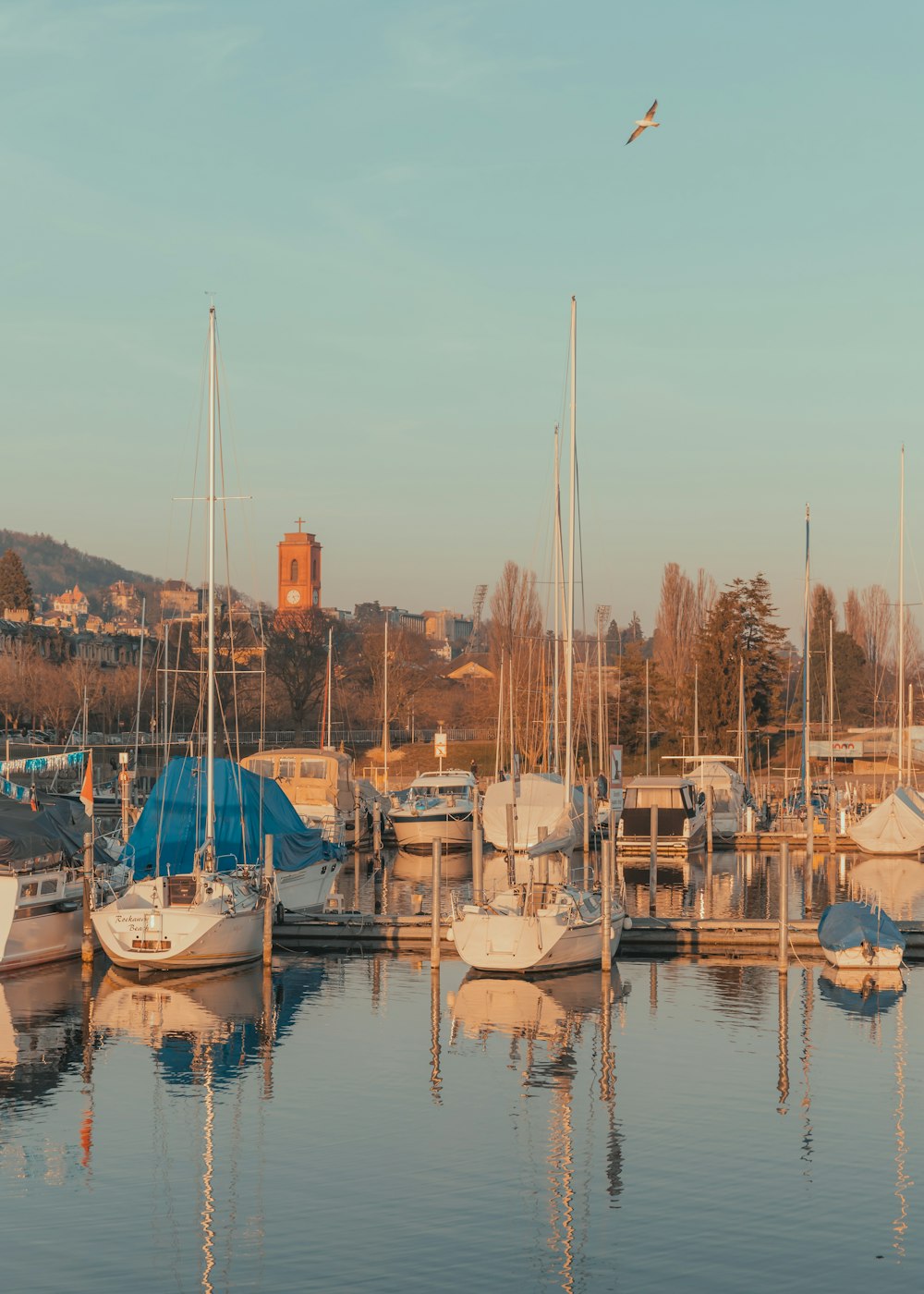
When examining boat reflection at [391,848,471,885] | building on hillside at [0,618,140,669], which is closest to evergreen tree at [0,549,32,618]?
building on hillside at [0,618,140,669]

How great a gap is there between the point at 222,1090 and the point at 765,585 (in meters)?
78.2

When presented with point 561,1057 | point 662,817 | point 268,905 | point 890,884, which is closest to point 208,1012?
point 268,905

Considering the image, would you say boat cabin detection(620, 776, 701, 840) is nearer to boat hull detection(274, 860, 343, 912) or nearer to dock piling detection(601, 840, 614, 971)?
boat hull detection(274, 860, 343, 912)

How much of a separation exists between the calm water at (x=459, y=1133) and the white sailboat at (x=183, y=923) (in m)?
0.70

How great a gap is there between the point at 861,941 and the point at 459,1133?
13.4 metres

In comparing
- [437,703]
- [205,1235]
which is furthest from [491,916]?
[437,703]

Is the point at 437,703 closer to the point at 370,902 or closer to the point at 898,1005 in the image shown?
the point at 370,902

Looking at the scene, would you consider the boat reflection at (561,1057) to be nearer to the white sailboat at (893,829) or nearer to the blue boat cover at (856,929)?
the blue boat cover at (856,929)

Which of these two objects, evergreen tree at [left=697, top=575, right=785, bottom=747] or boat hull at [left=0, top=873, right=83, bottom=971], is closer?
boat hull at [left=0, top=873, right=83, bottom=971]

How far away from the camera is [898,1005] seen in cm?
2966

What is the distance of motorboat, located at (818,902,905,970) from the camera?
32.0m

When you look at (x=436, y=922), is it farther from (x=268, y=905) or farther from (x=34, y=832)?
(x=34, y=832)

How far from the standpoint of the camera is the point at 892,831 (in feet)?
A: 186

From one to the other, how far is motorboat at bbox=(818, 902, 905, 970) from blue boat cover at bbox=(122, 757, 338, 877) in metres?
12.6
